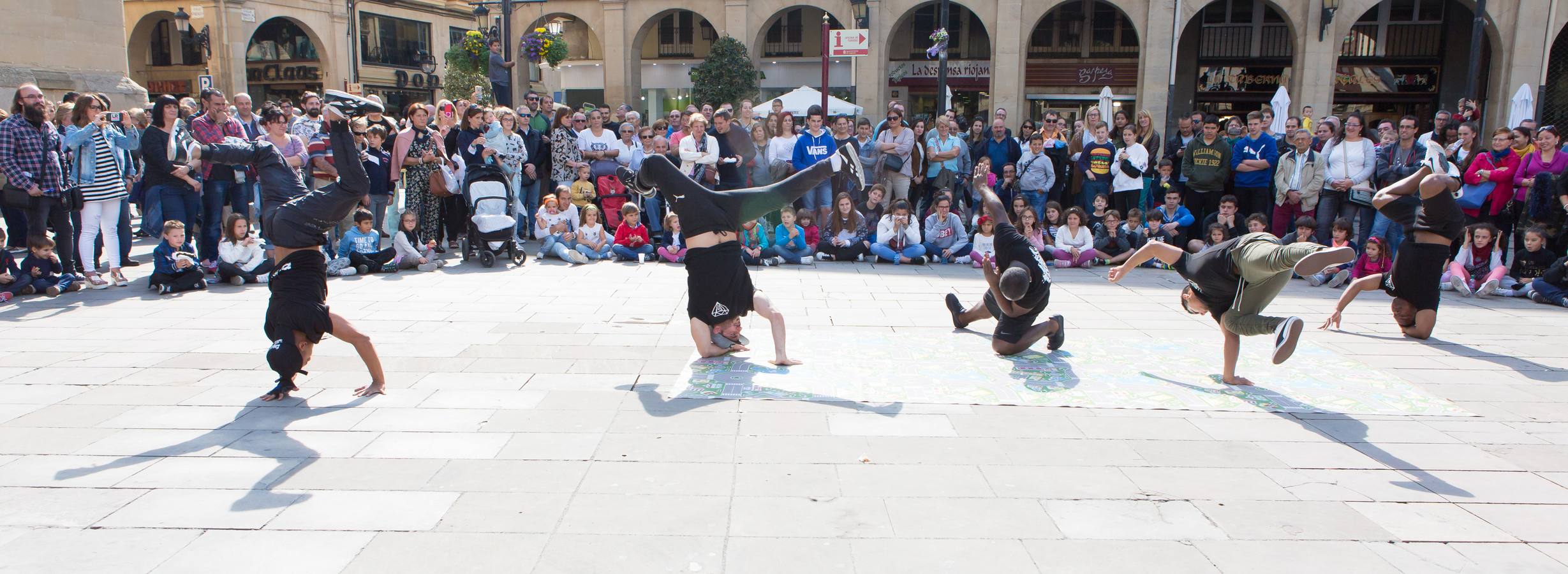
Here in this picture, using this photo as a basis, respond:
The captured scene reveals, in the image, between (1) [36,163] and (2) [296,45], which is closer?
(1) [36,163]

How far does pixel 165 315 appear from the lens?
736 cm

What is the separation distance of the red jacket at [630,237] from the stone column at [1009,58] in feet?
38.0

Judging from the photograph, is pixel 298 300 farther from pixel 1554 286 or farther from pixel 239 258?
pixel 1554 286

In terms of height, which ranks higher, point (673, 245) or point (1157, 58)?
point (1157, 58)

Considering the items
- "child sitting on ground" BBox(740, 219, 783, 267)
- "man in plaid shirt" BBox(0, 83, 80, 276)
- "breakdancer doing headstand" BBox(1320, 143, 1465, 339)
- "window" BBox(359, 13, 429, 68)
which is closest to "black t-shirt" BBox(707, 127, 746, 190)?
"child sitting on ground" BBox(740, 219, 783, 267)

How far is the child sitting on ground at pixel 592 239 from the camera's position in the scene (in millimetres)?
10969

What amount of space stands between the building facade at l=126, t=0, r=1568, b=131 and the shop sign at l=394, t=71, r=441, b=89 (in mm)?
3326

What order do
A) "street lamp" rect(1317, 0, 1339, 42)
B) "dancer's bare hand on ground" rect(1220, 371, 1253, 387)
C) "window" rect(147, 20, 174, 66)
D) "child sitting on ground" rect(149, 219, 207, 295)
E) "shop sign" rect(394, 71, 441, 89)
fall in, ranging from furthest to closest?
"shop sign" rect(394, 71, 441, 89), "window" rect(147, 20, 174, 66), "street lamp" rect(1317, 0, 1339, 42), "child sitting on ground" rect(149, 219, 207, 295), "dancer's bare hand on ground" rect(1220, 371, 1253, 387)

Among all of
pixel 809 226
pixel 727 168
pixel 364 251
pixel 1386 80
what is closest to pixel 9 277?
pixel 364 251

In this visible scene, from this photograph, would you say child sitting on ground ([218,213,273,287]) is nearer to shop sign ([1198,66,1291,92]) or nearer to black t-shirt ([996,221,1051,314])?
black t-shirt ([996,221,1051,314])

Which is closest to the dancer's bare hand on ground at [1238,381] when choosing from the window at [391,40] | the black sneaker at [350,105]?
the black sneaker at [350,105]

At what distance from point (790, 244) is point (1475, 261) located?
22.2 ft

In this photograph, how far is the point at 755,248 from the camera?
10.8 m

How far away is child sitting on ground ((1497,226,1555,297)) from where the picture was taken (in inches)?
359
